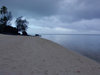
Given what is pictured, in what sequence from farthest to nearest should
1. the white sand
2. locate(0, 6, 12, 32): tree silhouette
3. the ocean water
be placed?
locate(0, 6, 12, 32): tree silhouette, the ocean water, the white sand

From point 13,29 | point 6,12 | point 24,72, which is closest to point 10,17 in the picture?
point 6,12

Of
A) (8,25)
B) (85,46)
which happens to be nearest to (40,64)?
(85,46)

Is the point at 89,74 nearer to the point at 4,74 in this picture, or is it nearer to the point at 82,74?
the point at 82,74

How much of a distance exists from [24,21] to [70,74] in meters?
44.6

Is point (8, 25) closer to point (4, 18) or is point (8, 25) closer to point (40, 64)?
point (4, 18)

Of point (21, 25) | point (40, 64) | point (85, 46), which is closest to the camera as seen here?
point (40, 64)

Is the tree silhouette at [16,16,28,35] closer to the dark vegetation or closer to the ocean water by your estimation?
the dark vegetation

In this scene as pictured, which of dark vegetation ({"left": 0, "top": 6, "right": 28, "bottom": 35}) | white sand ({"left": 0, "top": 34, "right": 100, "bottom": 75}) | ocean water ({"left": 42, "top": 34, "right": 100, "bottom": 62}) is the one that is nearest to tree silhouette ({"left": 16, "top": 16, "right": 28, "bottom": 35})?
dark vegetation ({"left": 0, "top": 6, "right": 28, "bottom": 35})

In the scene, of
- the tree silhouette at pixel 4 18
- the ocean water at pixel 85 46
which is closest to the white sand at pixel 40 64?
the ocean water at pixel 85 46

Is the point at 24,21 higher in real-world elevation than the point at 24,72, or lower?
higher

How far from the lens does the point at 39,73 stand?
4.54 m

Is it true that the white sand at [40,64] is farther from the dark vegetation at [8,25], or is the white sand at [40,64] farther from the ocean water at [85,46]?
the dark vegetation at [8,25]

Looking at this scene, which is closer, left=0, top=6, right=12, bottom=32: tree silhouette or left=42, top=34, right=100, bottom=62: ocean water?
left=42, top=34, right=100, bottom=62: ocean water

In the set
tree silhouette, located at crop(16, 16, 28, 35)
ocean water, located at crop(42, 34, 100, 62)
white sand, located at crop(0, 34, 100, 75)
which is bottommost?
ocean water, located at crop(42, 34, 100, 62)
